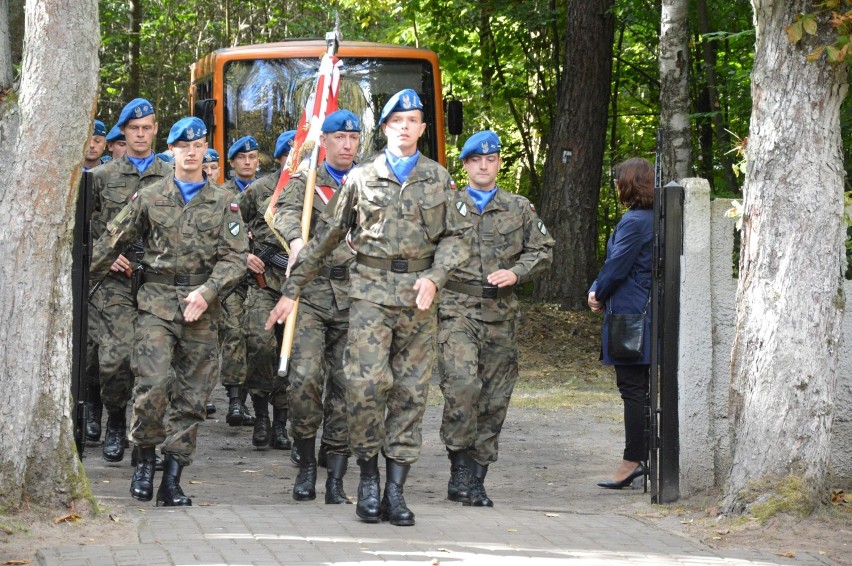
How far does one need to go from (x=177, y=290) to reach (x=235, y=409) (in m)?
3.59

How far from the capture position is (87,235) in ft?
25.6

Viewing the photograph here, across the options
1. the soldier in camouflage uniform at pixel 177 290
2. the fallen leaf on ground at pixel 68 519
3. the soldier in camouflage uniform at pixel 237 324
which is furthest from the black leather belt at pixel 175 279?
the soldier in camouflage uniform at pixel 237 324

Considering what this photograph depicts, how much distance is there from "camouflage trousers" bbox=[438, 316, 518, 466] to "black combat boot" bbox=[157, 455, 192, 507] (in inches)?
59.1

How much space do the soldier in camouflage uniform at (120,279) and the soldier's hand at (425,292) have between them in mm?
3001

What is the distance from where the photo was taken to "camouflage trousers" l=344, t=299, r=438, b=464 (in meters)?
6.60

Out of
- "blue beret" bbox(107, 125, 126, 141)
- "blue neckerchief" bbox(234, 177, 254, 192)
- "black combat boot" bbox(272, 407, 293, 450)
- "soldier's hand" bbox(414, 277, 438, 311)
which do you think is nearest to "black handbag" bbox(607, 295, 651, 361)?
"soldier's hand" bbox(414, 277, 438, 311)

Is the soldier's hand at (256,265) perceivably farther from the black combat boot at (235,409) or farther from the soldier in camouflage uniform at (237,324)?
the black combat boot at (235,409)

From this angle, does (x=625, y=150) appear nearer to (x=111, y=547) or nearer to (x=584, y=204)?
(x=584, y=204)

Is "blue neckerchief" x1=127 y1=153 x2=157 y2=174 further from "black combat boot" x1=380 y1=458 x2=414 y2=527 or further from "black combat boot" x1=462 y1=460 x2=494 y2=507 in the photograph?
"black combat boot" x1=380 y1=458 x2=414 y2=527

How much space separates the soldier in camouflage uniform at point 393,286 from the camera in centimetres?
660

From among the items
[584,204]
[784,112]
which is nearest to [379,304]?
[784,112]

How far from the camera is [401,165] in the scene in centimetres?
675

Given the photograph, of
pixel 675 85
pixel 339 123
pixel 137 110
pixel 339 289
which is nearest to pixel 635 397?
pixel 339 289

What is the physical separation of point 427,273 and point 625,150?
1987 cm
